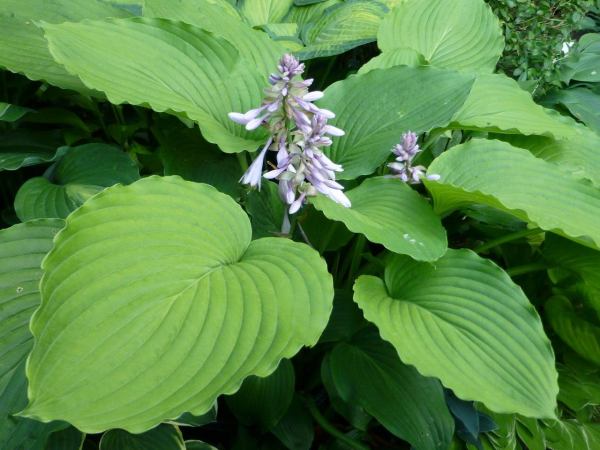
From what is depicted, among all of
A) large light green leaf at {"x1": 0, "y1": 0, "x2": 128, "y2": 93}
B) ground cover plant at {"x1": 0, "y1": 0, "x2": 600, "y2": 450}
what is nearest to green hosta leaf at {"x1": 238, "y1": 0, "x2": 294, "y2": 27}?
ground cover plant at {"x1": 0, "y1": 0, "x2": 600, "y2": 450}

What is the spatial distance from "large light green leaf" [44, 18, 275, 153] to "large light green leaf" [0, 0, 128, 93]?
0.21 meters

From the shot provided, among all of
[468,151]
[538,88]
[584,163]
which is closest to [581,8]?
[538,88]

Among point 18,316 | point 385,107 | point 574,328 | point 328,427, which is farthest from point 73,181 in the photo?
point 574,328

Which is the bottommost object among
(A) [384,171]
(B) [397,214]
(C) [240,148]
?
(A) [384,171]

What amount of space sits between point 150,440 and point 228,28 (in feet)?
4.31

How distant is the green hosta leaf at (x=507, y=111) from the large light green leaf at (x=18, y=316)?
125cm

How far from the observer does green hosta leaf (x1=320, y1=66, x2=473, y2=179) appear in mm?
1604

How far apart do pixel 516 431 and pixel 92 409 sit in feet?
4.68

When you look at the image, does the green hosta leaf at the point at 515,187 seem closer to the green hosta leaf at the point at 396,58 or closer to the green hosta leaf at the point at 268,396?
the green hosta leaf at the point at 396,58

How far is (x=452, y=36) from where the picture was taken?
221 cm

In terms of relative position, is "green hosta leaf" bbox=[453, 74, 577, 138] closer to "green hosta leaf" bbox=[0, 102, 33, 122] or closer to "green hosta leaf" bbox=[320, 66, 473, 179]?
"green hosta leaf" bbox=[320, 66, 473, 179]

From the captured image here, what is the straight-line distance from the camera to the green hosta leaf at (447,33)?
215 centimetres

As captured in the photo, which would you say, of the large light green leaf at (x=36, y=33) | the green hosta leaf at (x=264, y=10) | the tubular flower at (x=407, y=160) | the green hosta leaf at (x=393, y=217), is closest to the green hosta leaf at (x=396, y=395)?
the green hosta leaf at (x=393, y=217)

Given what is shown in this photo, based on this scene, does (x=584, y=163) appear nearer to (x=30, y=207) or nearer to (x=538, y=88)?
(x=538, y=88)
